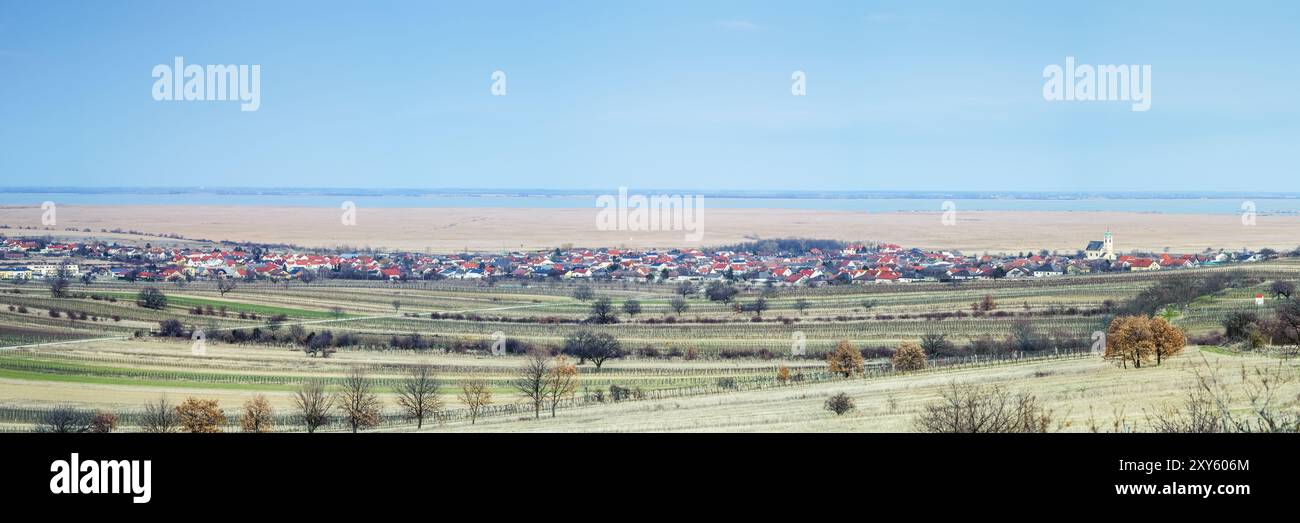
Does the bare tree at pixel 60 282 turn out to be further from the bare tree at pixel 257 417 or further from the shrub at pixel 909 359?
the shrub at pixel 909 359

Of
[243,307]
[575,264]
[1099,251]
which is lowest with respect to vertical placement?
[243,307]

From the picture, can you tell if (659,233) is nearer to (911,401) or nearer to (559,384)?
(559,384)

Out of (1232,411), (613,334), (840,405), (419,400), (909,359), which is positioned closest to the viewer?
(1232,411)

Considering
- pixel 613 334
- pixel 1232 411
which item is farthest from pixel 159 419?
pixel 613 334

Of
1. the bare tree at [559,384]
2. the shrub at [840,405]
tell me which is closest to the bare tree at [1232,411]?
the shrub at [840,405]
